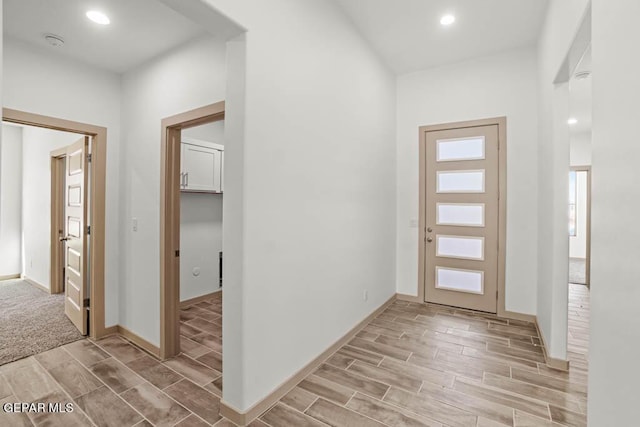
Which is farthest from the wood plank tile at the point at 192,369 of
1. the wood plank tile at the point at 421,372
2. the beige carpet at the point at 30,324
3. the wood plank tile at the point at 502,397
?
the wood plank tile at the point at 502,397

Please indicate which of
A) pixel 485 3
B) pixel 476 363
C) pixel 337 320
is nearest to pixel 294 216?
pixel 337 320

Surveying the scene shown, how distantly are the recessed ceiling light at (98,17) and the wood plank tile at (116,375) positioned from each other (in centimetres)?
282

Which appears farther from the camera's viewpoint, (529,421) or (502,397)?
(502,397)

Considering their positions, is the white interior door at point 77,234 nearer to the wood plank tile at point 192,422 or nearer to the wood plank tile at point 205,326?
the wood plank tile at point 205,326

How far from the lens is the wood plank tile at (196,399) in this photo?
79.9 inches

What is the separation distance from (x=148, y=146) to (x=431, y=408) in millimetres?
3222

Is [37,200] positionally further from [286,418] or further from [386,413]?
[386,413]

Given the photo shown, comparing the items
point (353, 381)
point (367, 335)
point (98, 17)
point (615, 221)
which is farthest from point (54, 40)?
point (615, 221)

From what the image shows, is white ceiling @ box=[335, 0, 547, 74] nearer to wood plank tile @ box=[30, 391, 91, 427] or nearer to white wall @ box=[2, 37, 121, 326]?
white wall @ box=[2, 37, 121, 326]

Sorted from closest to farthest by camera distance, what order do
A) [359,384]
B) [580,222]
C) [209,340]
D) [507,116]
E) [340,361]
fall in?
[359,384] → [340,361] → [209,340] → [507,116] → [580,222]

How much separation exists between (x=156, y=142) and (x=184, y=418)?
2.30m

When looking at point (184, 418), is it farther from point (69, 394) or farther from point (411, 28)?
point (411, 28)

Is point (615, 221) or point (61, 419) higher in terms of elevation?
point (615, 221)

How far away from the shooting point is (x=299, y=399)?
2170mm
